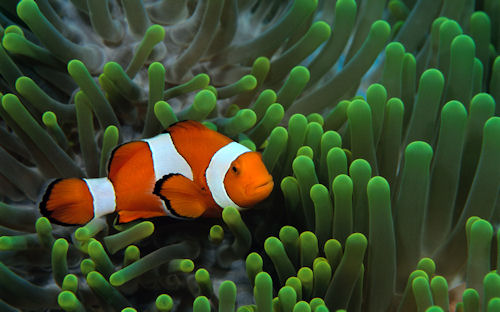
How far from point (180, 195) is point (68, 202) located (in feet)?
0.80

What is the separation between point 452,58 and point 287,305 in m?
0.72

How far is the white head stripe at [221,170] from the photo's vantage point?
39.5 inches

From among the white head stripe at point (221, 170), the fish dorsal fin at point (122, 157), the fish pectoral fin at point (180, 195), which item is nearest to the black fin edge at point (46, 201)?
the fish dorsal fin at point (122, 157)

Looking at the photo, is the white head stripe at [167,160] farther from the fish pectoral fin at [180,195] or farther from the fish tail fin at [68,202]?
the fish tail fin at [68,202]

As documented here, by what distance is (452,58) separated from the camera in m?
1.17

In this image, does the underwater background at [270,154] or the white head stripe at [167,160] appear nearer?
the underwater background at [270,154]

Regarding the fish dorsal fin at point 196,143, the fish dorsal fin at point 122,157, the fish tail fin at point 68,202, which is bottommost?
the fish tail fin at point 68,202

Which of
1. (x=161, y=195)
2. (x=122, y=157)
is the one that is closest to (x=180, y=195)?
(x=161, y=195)

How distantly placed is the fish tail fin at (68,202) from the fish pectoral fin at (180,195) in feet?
0.51

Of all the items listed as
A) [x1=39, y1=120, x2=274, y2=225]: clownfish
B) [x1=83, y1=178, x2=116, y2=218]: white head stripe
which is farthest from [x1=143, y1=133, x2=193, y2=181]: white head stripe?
[x1=83, y1=178, x2=116, y2=218]: white head stripe

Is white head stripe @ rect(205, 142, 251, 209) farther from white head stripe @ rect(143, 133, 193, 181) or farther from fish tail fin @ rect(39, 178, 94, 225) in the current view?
fish tail fin @ rect(39, 178, 94, 225)

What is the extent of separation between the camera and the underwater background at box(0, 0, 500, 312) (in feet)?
3.10

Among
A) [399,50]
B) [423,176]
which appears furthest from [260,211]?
[399,50]

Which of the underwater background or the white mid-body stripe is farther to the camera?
the white mid-body stripe
